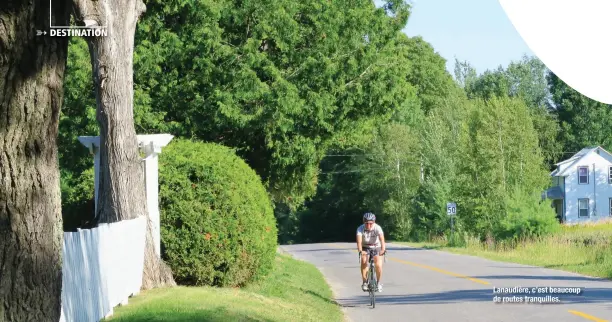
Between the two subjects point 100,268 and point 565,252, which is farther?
point 565,252

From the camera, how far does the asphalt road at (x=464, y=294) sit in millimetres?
15602

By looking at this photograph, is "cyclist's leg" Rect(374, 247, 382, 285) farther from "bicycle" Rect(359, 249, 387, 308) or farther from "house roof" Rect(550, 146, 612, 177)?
"house roof" Rect(550, 146, 612, 177)

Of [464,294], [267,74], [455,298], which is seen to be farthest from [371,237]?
[267,74]

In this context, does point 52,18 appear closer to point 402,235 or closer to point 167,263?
point 167,263

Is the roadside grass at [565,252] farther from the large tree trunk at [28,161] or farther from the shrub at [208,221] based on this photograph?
the large tree trunk at [28,161]

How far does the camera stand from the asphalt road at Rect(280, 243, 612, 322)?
51.2ft

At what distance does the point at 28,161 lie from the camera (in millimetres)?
6492

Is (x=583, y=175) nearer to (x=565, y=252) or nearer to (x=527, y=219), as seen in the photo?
(x=527, y=219)

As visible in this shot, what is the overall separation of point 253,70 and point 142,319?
16.0 meters

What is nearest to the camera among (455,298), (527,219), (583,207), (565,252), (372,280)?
(372,280)

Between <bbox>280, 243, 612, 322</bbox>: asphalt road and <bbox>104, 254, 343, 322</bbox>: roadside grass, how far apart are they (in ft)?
2.54

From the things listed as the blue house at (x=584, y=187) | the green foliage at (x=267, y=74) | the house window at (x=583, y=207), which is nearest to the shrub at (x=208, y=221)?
the green foliage at (x=267, y=74)

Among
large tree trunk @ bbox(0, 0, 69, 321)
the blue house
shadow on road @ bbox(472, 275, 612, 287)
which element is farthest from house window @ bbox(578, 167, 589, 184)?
large tree trunk @ bbox(0, 0, 69, 321)

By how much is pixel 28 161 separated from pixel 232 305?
25.8 ft
